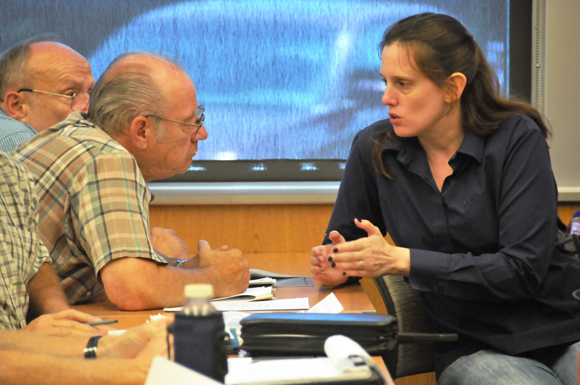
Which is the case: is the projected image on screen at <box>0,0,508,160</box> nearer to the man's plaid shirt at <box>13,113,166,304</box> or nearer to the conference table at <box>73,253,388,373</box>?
the conference table at <box>73,253,388,373</box>

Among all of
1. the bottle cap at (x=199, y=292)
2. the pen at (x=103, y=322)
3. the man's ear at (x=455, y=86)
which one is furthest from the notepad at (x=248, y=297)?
the bottle cap at (x=199, y=292)

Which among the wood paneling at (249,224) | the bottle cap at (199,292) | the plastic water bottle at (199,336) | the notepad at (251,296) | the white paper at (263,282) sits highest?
the bottle cap at (199,292)

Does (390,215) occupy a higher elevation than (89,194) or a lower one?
lower

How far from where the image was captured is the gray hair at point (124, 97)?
5.32 ft

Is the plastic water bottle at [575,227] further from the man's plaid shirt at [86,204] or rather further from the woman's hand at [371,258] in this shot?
the man's plaid shirt at [86,204]

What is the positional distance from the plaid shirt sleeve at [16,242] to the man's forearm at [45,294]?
0.03 m

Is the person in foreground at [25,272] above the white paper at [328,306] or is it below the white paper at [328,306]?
above

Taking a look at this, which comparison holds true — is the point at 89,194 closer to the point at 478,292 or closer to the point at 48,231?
the point at 48,231

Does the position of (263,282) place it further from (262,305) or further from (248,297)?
(262,305)

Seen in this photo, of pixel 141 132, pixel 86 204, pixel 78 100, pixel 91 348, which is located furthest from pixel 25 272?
pixel 78 100

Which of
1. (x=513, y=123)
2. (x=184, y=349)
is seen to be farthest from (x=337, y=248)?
(x=184, y=349)

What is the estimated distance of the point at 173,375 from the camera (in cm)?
61

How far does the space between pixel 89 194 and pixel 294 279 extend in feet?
2.36

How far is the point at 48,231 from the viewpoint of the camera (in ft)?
4.82
